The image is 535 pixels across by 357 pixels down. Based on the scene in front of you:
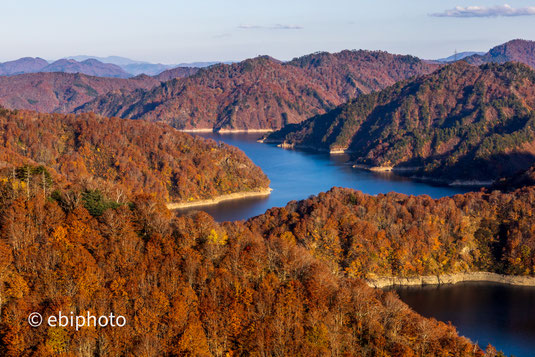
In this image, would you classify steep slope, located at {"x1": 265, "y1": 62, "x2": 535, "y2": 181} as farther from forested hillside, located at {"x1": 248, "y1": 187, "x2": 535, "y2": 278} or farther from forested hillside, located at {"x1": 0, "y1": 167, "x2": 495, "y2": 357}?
forested hillside, located at {"x1": 0, "y1": 167, "x2": 495, "y2": 357}

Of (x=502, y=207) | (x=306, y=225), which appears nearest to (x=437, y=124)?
(x=502, y=207)

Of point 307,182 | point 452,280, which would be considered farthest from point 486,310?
point 307,182

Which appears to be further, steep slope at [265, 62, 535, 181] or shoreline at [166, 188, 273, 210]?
steep slope at [265, 62, 535, 181]

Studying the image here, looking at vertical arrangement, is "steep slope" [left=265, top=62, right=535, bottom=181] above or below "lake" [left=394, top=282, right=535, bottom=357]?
above

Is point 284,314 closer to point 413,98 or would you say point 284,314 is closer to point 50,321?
point 50,321

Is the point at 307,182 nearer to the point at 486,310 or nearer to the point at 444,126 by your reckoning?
the point at 486,310

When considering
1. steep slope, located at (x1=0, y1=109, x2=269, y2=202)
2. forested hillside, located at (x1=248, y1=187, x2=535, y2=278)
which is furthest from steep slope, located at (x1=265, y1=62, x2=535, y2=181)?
forested hillside, located at (x1=248, y1=187, x2=535, y2=278)
